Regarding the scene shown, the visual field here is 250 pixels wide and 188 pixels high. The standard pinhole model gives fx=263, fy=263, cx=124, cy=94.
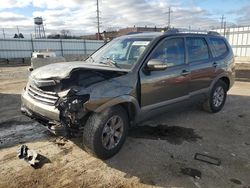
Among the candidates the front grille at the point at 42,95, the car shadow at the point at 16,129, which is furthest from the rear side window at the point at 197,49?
the car shadow at the point at 16,129

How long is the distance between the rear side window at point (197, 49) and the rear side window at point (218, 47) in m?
0.35

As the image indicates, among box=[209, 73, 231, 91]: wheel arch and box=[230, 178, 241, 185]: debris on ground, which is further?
box=[209, 73, 231, 91]: wheel arch

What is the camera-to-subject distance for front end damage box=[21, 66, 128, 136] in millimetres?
3543

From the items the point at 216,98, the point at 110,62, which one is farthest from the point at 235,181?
the point at 216,98

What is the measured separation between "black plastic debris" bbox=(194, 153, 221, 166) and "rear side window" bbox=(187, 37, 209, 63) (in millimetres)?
2005

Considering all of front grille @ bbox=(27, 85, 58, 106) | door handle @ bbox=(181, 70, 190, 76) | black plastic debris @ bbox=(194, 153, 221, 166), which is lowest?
black plastic debris @ bbox=(194, 153, 221, 166)

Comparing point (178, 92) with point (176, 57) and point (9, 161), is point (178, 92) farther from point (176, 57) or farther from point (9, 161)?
point (9, 161)

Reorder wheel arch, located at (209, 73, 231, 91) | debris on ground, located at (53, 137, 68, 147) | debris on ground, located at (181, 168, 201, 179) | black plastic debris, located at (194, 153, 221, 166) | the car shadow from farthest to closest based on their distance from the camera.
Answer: wheel arch, located at (209, 73, 231, 91) → the car shadow → debris on ground, located at (53, 137, 68, 147) → black plastic debris, located at (194, 153, 221, 166) → debris on ground, located at (181, 168, 201, 179)

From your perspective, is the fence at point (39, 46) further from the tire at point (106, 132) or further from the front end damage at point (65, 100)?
the tire at point (106, 132)

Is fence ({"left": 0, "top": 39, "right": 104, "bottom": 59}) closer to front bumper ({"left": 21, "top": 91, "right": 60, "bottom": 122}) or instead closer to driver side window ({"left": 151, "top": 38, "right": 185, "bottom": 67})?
front bumper ({"left": 21, "top": 91, "right": 60, "bottom": 122})

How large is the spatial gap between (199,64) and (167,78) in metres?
1.20

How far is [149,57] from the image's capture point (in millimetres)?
4465

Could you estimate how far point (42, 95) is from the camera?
3.94 metres

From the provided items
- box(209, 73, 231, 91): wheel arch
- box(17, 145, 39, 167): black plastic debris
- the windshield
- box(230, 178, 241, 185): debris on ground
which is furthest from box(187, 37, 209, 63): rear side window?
box(17, 145, 39, 167): black plastic debris
